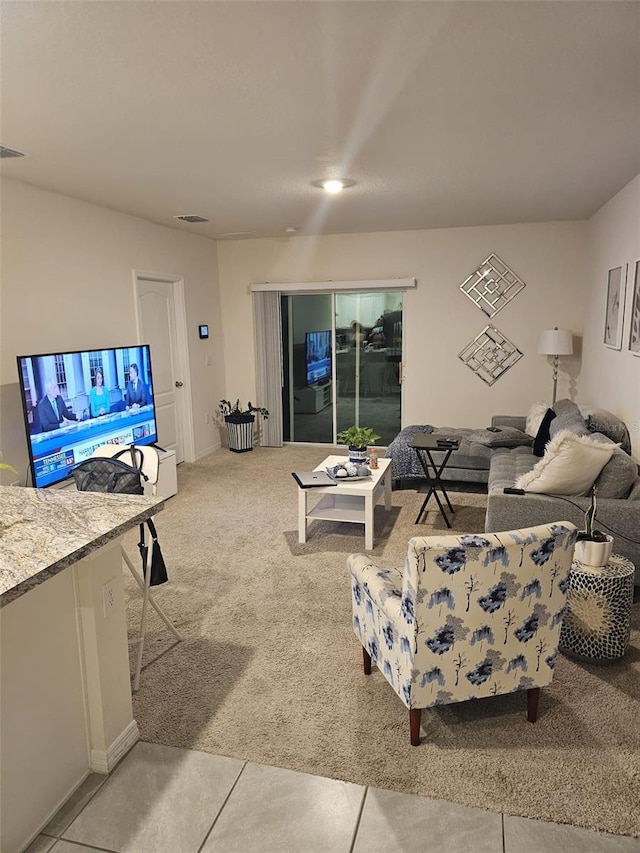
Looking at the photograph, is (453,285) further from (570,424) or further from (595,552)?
(595,552)

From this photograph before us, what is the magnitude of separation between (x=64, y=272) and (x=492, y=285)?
14.2 feet

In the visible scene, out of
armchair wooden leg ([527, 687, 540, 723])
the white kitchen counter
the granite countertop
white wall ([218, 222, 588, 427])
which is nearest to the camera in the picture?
the granite countertop

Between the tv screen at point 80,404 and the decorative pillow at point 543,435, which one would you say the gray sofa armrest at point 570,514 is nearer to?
the decorative pillow at point 543,435

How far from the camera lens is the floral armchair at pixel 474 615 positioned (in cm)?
201

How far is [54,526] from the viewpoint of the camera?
2.06 meters

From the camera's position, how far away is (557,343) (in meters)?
5.90

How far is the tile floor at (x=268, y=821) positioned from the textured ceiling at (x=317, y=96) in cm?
261

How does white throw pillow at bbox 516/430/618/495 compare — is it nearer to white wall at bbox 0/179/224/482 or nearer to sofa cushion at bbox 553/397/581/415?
sofa cushion at bbox 553/397/581/415

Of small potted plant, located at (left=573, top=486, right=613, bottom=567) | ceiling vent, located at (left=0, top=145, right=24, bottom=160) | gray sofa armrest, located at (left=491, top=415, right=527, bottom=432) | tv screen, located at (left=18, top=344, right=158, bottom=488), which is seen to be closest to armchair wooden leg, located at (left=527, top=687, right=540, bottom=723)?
small potted plant, located at (left=573, top=486, right=613, bottom=567)

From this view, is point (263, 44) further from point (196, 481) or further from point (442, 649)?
point (196, 481)

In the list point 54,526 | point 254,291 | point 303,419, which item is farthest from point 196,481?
point 54,526

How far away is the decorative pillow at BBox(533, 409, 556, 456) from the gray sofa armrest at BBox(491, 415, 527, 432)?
86 centimetres

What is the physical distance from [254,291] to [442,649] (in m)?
5.77

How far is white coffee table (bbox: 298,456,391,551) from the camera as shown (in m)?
4.14
